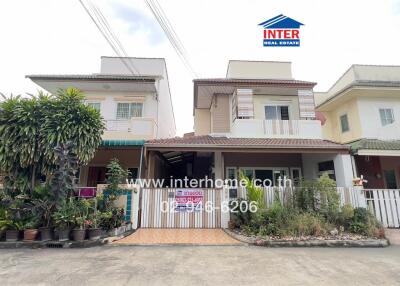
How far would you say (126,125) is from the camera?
40.1 feet

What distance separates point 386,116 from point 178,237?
1354cm

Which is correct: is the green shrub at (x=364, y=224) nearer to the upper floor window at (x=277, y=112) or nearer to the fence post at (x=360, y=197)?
the fence post at (x=360, y=197)

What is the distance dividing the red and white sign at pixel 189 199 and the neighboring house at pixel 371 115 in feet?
26.9

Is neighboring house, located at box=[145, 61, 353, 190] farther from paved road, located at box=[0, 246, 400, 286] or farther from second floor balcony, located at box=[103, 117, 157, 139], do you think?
paved road, located at box=[0, 246, 400, 286]

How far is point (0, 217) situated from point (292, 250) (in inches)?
360

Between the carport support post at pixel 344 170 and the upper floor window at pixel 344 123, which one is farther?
the upper floor window at pixel 344 123

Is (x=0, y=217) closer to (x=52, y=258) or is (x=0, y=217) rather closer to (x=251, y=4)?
(x=52, y=258)

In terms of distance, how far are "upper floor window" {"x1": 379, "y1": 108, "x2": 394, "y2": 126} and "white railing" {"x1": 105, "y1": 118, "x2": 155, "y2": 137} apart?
13.1 metres

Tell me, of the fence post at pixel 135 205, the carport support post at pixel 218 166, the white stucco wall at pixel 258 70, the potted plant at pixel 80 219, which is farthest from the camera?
the white stucco wall at pixel 258 70

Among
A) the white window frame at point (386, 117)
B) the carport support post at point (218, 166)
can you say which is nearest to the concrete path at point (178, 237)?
the carport support post at point (218, 166)

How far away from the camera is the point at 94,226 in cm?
715

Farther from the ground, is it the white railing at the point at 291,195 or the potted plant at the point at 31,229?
the white railing at the point at 291,195

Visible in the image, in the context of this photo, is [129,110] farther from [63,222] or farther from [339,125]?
[339,125]

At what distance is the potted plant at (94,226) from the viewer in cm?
692
